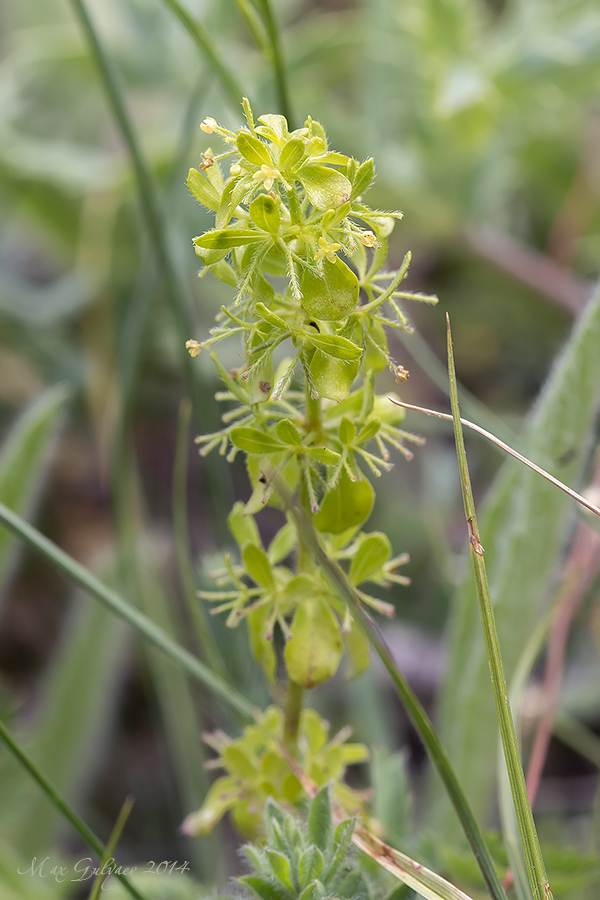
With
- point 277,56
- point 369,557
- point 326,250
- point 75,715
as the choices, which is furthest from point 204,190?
point 75,715

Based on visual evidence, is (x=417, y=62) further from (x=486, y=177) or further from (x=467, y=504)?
(x=467, y=504)

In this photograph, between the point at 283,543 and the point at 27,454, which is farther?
the point at 27,454

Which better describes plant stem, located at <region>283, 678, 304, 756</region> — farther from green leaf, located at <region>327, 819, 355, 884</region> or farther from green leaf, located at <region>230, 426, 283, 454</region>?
green leaf, located at <region>230, 426, 283, 454</region>

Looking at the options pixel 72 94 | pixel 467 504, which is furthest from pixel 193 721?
pixel 72 94

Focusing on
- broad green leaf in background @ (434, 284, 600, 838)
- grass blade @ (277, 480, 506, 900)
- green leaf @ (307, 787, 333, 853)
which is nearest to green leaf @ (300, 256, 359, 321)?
grass blade @ (277, 480, 506, 900)

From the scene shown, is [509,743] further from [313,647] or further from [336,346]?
[336,346]

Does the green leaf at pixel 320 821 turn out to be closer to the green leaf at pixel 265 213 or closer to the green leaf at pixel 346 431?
the green leaf at pixel 346 431

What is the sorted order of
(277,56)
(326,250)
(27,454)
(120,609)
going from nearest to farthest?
1. (326,250)
2. (120,609)
3. (277,56)
4. (27,454)
